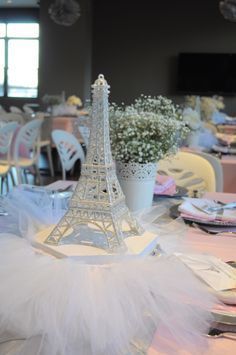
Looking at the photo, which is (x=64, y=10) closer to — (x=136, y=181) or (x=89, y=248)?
(x=136, y=181)

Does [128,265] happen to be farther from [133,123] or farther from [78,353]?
[133,123]

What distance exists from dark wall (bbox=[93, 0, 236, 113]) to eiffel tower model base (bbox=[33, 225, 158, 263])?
8.20 meters

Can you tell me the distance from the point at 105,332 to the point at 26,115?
599 centimetres

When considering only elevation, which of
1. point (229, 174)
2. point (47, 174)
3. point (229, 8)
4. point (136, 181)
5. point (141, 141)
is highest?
point (229, 8)

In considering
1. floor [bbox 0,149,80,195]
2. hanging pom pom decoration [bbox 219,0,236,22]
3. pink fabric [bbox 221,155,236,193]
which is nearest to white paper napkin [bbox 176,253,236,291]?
pink fabric [bbox 221,155,236,193]

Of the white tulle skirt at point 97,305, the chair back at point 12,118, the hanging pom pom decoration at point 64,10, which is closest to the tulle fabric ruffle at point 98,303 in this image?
the white tulle skirt at point 97,305

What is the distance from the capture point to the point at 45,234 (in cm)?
94

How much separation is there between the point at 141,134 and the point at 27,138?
375 centimetres

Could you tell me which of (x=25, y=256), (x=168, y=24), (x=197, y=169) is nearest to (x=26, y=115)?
(x=168, y=24)

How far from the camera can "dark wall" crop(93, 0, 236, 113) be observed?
8875mm

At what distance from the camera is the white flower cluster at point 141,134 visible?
129 cm

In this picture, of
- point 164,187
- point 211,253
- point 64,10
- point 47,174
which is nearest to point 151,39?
point 64,10

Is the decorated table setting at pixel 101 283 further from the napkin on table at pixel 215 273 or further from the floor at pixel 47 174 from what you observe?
the floor at pixel 47 174

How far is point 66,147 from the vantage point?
3740mm
